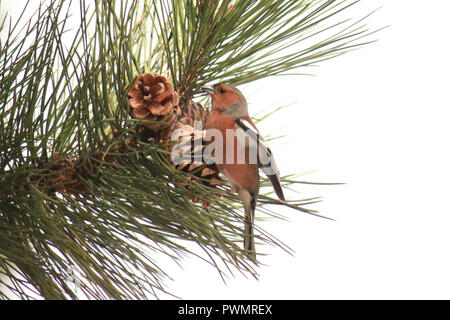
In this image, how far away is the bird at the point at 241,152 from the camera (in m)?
0.83

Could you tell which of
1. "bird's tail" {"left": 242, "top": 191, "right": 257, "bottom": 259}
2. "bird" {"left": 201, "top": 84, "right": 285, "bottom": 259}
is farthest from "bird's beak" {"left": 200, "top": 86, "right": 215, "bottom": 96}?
"bird's tail" {"left": 242, "top": 191, "right": 257, "bottom": 259}

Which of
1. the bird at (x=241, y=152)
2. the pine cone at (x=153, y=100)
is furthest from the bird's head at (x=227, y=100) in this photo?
the pine cone at (x=153, y=100)

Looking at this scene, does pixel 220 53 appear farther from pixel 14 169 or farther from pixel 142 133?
pixel 14 169

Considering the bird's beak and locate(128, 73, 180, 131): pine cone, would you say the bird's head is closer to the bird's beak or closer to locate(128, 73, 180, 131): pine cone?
the bird's beak

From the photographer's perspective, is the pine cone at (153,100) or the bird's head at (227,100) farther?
the bird's head at (227,100)

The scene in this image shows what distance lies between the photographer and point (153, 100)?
75 centimetres

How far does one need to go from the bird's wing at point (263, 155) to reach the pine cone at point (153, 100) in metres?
0.13

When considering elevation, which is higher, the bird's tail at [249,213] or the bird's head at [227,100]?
the bird's head at [227,100]

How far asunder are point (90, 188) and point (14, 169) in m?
0.10

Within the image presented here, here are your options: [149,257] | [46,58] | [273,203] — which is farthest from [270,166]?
[46,58]

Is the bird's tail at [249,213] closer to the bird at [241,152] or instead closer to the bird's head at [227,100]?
the bird at [241,152]

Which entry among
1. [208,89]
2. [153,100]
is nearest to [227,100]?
[208,89]

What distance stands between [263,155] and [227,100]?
101 mm

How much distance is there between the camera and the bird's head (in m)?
0.87
